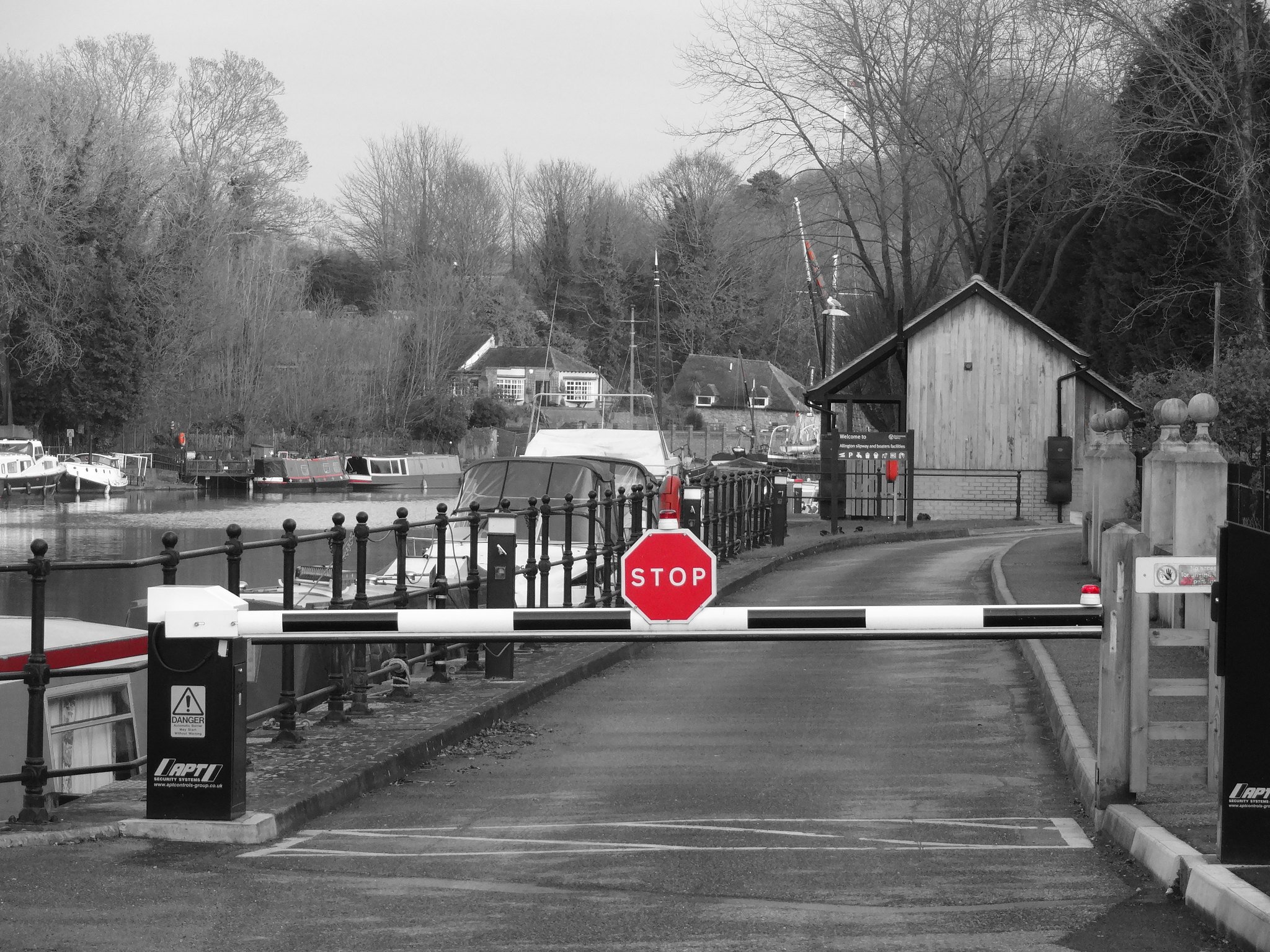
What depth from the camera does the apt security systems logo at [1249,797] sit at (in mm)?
5242

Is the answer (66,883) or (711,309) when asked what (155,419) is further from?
(66,883)

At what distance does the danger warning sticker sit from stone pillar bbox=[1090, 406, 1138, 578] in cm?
1294

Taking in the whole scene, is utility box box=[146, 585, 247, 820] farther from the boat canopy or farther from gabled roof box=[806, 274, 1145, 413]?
gabled roof box=[806, 274, 1145, 413]

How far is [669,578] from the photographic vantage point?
6.11m

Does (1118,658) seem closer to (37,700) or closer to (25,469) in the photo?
(37,700)

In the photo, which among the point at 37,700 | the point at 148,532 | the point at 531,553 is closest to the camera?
the point at 37,700

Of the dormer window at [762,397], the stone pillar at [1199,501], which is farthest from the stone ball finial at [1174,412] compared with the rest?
the dormer window at [762,397]

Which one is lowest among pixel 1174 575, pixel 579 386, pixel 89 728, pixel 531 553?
pixel 89 728

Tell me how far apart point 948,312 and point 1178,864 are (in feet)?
113

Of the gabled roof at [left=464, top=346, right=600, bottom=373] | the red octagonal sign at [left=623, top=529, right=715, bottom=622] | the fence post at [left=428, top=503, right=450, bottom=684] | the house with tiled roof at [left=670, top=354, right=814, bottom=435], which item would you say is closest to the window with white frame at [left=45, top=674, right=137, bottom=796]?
the fence post at [left=428, top=503, right=450, bottom=684]

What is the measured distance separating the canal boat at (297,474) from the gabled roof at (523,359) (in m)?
25.8

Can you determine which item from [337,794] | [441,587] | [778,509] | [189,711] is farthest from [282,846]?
[778,509]

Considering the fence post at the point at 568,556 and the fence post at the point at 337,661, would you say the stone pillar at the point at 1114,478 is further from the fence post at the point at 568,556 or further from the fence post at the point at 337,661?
the fence post at the point at 337,661

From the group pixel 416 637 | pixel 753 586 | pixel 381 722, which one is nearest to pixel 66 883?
pixel 416 637
